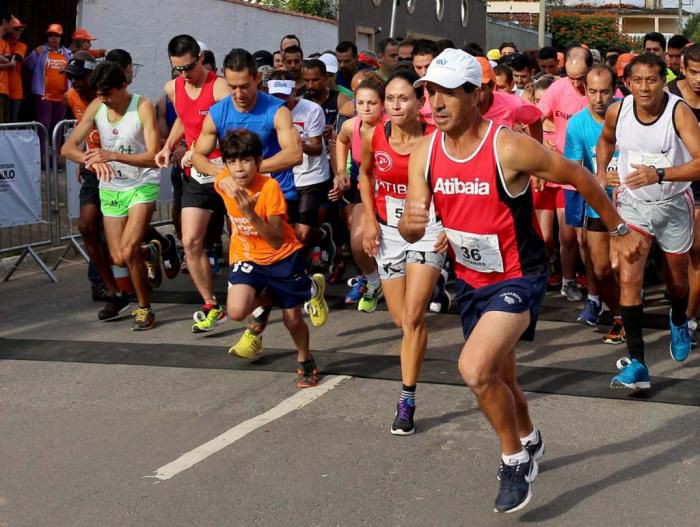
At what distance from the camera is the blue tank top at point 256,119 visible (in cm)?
829

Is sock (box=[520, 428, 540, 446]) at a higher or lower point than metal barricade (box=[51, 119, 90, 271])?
lower

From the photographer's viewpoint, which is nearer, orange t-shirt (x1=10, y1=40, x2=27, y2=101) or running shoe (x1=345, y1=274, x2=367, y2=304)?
running shoe (x1=345, y1=274, x2=367, y2=304)

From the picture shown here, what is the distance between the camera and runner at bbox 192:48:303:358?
8094 mm

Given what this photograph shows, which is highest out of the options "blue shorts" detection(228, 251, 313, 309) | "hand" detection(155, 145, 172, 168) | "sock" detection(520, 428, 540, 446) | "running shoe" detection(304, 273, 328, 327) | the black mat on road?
"hand" detection(155, 145, 172, 168)

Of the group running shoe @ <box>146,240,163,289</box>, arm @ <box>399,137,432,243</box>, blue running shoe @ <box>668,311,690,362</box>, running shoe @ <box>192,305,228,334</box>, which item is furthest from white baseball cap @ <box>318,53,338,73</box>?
arm @ <box>399,137,432,243</box>

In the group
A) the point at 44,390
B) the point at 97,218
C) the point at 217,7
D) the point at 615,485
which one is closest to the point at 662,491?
the point at 615,485

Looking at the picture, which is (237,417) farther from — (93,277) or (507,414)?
(93,277)

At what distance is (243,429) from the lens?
6410 mm

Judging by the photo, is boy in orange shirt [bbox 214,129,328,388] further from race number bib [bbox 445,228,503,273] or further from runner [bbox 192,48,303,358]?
race number bib [bbox 445,228,503,273]

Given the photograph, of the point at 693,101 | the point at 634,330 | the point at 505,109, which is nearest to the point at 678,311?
the point at 634,330

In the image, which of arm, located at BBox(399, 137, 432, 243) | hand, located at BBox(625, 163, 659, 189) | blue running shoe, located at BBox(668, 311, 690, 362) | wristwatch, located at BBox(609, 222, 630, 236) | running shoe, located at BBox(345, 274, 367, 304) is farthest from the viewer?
running shoe, located at BBox(345, 274, 367, 304)

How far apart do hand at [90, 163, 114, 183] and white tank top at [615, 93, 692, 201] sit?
3.60m

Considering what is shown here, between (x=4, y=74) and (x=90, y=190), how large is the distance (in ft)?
17.0

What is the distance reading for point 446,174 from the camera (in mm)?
5254
